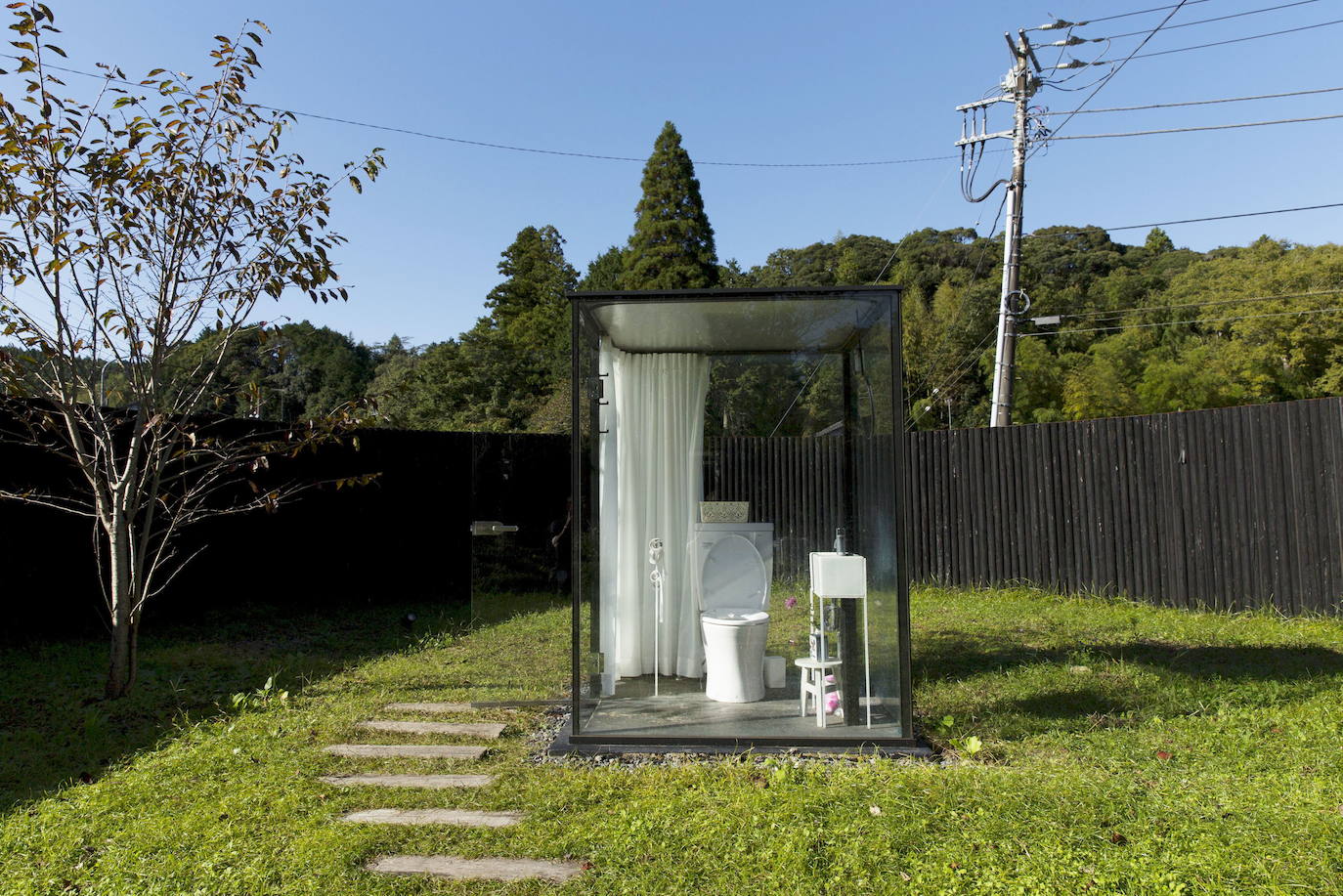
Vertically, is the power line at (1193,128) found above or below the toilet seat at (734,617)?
above

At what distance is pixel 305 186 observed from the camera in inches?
174

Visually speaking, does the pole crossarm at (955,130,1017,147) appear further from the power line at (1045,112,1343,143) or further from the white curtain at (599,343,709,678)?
the white curtain at (599,343,709,678)

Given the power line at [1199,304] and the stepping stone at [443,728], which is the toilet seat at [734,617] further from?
the power line at [1199,304]

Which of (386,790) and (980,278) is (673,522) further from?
(980,278)

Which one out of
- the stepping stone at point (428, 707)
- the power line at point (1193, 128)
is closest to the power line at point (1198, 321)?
the power line at point (1193, 128)

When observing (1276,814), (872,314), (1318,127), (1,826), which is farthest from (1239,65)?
(1,826)

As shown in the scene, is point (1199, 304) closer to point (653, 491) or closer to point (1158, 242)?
point (1158, 242)

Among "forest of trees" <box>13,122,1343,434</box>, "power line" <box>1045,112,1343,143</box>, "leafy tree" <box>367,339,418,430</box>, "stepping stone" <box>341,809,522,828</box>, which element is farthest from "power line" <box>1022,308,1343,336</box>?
"stepping stone" <box>341,809,522,828</box>

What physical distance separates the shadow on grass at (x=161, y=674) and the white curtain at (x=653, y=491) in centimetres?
196

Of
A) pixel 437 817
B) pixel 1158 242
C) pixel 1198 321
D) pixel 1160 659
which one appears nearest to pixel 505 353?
pixel 1198 321

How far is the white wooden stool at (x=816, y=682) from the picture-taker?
374 cm

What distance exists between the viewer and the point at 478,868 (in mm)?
2473

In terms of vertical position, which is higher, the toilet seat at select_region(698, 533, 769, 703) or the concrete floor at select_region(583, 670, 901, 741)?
the toilet seat at select_region(698, 533, 769, 703)

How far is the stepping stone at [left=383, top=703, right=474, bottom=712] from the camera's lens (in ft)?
13.7
